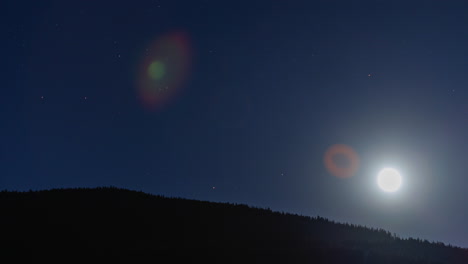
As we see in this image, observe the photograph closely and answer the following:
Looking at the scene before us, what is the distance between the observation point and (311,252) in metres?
28.3

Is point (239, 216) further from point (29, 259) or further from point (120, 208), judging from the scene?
point (29, 259)

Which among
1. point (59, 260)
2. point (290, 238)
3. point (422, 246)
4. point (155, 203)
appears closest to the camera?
point (59, 260)

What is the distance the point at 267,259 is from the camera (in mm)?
26453

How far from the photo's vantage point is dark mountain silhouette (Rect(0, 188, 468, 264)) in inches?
1072

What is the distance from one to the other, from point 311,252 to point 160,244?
28.5 ft

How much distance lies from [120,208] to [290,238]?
13401 millimetres

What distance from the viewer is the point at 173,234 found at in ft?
107

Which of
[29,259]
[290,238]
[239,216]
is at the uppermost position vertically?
[239,216]

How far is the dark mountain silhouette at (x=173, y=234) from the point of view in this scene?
89.4ft

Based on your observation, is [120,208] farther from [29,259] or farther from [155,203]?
[29,259]

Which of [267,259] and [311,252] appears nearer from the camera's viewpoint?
[267,259]

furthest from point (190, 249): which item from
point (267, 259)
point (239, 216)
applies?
point (239, 216)

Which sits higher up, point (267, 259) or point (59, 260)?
point (267, 259)

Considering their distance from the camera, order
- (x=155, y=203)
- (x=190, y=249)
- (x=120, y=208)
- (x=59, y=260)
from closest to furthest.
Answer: (x=59, y=260), (x=190, y=249), (x=120, y=208), (x=155, y=203)
